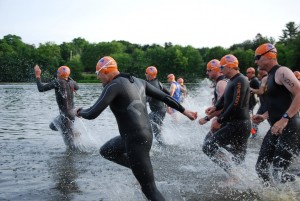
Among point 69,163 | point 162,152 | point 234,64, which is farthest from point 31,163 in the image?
point 234,64

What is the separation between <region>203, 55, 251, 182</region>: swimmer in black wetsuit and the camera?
612cm

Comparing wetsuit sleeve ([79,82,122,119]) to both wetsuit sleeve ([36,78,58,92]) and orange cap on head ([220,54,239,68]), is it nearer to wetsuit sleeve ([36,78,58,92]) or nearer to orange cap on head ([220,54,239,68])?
orange cap on head ([220,54,239,68])

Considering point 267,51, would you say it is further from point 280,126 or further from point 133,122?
point 133,122

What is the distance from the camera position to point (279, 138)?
16.8 ft

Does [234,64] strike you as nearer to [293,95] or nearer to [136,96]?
[293,95]

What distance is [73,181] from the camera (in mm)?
6516

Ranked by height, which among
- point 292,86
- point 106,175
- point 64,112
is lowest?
point 106,175

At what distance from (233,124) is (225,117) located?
0.18m

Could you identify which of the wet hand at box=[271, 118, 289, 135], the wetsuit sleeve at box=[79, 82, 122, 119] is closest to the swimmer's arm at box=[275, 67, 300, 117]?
the wet hand at box=[271, 118, 289, 135]

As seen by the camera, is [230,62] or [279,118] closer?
[279,118]

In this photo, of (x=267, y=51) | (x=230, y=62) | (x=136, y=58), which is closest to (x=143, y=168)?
(x=267, y=51)

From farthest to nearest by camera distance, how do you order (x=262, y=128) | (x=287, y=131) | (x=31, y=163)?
(x=262, y=128) < (x=31, y=163) < (x=287, y=131)

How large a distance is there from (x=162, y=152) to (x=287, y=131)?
4740 mm

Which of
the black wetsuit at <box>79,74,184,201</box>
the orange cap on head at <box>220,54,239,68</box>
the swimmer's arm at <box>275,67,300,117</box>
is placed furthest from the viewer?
the orange cap on head at <box>220,54,239,68</box>
